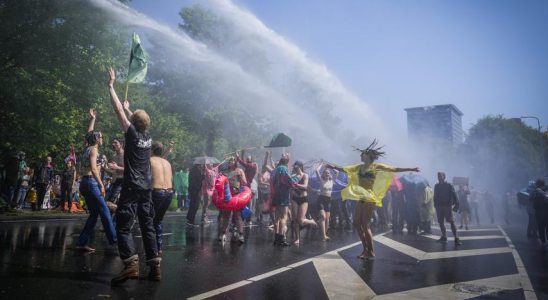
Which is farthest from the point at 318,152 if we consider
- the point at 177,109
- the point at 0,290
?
the point at 0,290

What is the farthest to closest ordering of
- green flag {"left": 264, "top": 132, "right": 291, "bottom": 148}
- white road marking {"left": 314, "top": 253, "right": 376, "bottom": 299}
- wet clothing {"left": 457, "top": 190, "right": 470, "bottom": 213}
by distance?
wet clothing {"left": 457, "top": 190, "right": 470, "bottom": 213} → green flag {"left": 264, "top": 132, "right": 291, "bottom": 148} → white road marking {"left": 314, "top": 253, "right": 376, "bottom": 299}

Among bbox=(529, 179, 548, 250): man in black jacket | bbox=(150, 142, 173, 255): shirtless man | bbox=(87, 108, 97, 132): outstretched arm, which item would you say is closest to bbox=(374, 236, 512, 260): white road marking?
bbox=(529, 179, 548, 250): man in black jacket

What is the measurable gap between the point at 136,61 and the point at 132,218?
2.91 m

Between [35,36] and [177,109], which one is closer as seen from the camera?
[35,36]

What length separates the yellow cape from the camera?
281 inches

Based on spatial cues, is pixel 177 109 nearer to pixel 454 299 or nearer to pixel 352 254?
pixel 352 254

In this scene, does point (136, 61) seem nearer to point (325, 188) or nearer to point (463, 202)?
point (325, 188)

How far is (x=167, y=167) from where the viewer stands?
5.88m

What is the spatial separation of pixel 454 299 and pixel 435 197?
692 cm

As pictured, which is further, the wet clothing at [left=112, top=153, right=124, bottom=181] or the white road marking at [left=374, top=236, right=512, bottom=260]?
the white road marking at [left=374, top=236, right=512, bottom=260]

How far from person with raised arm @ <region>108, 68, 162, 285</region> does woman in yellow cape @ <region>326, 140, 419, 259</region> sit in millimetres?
4026

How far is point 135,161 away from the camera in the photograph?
185 inches

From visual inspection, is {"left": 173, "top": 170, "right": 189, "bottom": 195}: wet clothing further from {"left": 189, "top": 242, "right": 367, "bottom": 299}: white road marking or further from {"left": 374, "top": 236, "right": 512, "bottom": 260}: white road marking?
{"left": 189, "top": 242, "right": 367, "bottom": 299}: white road marking

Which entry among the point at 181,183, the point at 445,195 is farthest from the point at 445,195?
the point at 181,183
